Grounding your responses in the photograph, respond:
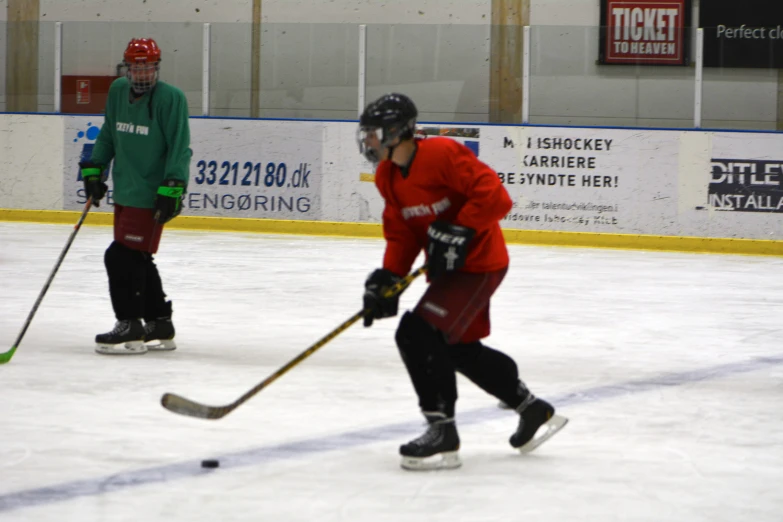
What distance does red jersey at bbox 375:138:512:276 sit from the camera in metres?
3.29

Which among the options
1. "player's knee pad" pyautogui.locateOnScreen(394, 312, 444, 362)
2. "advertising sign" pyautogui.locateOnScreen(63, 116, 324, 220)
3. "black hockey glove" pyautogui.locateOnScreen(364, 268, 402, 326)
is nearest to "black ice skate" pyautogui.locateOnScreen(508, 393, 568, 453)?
"player's knee pad" pyautogui.locateOnScreen(394, 312, 444, 362)

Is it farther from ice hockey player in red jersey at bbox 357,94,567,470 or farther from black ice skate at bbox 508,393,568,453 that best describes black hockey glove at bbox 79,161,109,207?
black ice skate at bbox 508,393,568,453

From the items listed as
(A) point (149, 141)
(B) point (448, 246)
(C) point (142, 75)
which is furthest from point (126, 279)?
(B) point (448, 246)

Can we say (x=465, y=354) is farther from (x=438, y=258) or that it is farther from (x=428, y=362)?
(x=438, y=258)

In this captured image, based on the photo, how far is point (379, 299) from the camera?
3.38 meters

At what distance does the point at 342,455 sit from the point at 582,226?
695 centimetres

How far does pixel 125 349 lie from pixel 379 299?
212 cm

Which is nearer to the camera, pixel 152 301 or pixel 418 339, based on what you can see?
pixel 418 339

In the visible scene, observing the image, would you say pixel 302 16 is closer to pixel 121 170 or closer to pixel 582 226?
pixel 582 226

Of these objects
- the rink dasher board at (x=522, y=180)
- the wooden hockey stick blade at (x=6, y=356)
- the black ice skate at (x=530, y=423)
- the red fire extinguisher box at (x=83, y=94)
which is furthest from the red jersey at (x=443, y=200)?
the red fire extinguisher box at (x=83, y=94)

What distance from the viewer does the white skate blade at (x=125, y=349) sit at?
5117 mm

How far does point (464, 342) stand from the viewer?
11.4ft

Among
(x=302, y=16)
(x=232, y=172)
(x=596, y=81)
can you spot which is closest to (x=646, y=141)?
(x=596, y=81)

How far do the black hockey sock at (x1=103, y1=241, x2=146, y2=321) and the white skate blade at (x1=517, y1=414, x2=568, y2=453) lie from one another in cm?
208
